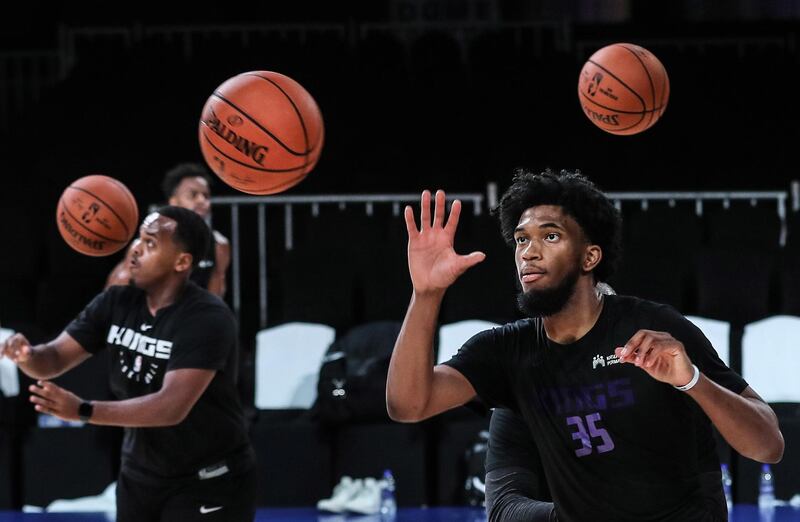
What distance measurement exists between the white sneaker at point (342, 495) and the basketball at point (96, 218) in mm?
1938

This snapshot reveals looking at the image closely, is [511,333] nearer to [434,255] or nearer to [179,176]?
[434,255]

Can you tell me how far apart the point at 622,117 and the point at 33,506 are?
3.96 metres

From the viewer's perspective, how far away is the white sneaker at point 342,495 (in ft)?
19.6

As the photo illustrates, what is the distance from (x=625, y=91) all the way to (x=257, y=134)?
1685mm

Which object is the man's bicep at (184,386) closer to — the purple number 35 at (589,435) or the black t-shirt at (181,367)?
the black t-shirt at (181,367)

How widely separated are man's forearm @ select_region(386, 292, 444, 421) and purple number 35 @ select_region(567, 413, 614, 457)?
0.38 metres

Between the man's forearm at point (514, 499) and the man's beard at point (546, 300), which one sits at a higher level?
the man's beard at point (546, 300)

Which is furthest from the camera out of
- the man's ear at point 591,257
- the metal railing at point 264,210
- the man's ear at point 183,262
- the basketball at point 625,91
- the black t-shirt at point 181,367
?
the metal railing at point 264,210

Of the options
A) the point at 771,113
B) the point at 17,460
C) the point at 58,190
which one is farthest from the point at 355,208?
the point at 771,113

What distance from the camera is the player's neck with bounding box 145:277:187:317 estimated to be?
4.01 meters

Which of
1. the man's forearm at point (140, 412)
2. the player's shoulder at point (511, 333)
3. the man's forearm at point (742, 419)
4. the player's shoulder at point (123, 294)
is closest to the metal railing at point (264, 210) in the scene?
the player's shoulder at point (123, 294)

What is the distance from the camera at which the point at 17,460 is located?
639cm

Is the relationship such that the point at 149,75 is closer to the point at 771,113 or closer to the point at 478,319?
the point at 478,319

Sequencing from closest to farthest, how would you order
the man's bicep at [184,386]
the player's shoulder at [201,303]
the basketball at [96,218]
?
the man's bicep at [184,386], the player's shoulder at [201,303], the basketball at [96,218]
